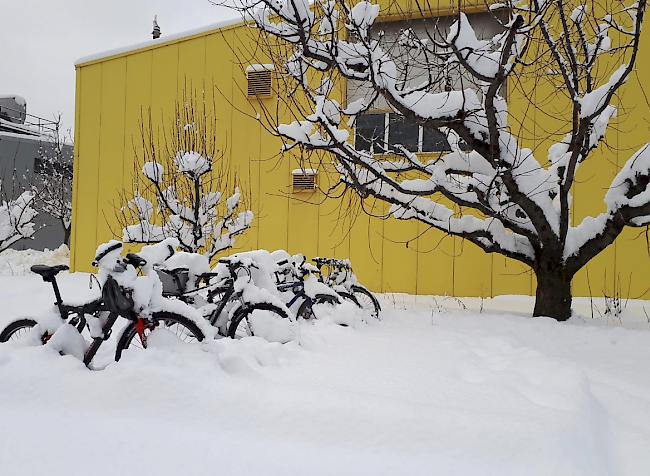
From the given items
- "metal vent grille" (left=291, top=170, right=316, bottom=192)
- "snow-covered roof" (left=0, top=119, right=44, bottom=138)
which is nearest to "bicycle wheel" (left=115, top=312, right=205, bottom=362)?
"metal vent grille" (left=291, top=170, right=316, bottom=192)

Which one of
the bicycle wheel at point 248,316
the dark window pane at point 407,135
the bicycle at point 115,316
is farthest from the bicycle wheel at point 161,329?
the dark window pane at point 407,135

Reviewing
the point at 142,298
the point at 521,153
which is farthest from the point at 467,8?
the point at 142,298

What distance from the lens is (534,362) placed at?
412cm

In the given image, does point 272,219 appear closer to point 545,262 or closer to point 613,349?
point 545,262

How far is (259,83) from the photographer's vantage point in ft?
32.2

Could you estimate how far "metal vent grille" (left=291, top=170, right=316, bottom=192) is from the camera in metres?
9.40

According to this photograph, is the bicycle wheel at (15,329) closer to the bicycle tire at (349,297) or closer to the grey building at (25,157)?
the bicycle tire at (349,297)

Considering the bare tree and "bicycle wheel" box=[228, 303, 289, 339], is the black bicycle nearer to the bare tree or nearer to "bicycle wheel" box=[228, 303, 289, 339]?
"bicycle wheel" box=[228, 303, 289, 339]

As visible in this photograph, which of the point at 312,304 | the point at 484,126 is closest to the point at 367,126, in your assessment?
the point at 484,126

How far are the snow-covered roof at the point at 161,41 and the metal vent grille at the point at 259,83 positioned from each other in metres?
1.02

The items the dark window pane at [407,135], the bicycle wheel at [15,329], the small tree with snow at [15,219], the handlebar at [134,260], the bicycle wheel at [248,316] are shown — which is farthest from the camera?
the small tree with snow at [15,219]

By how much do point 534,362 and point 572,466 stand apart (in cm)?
206

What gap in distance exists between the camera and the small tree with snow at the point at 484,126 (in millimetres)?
4707

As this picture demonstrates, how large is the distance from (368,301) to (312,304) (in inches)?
72.0
